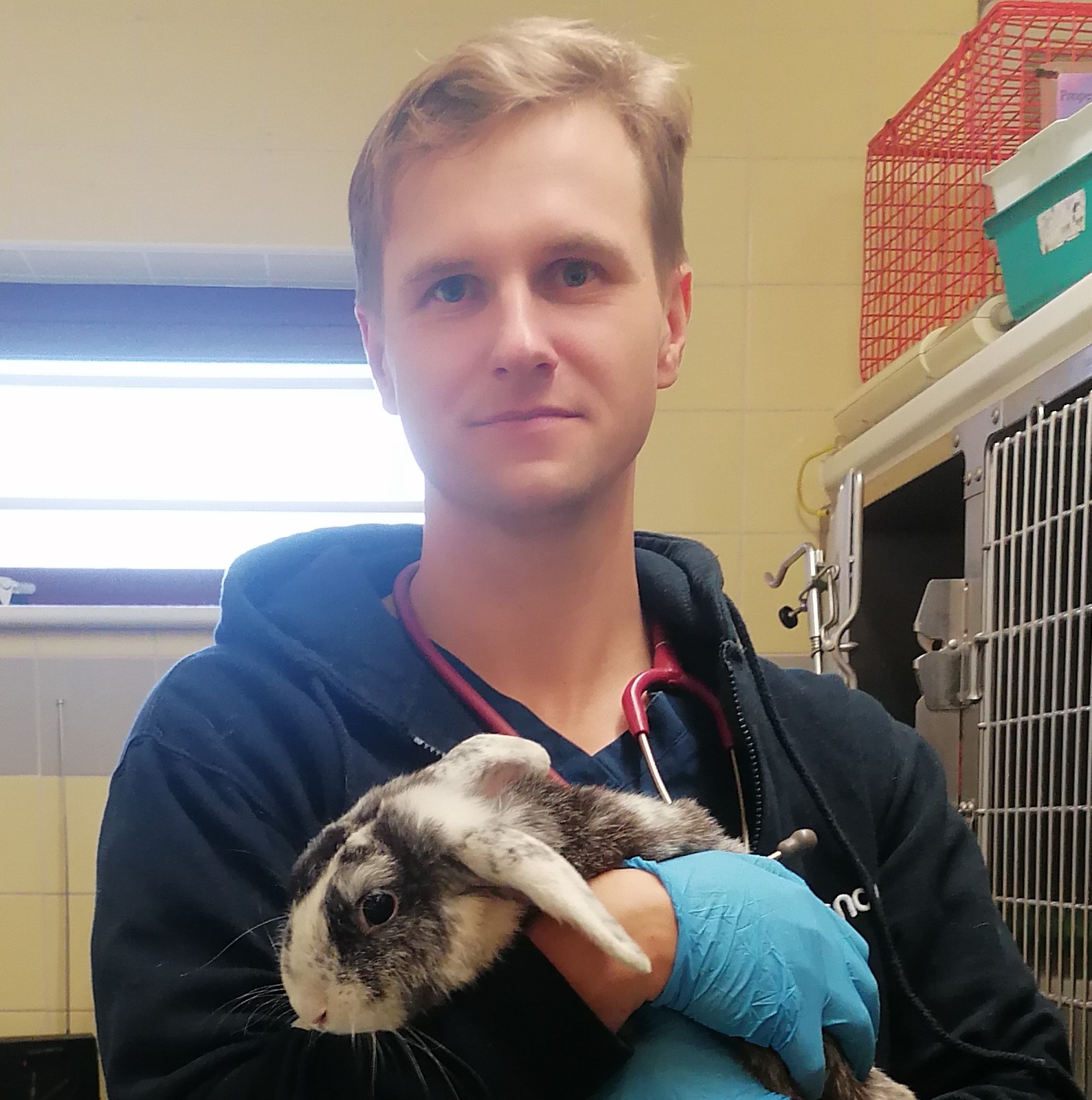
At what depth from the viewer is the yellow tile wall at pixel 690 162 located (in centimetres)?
237

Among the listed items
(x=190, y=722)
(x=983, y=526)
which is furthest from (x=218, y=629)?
(x=983, y=526)

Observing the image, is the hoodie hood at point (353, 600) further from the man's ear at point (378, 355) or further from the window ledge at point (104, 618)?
the window ledge at point (104, 618)

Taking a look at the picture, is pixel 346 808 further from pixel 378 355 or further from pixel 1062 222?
pixel 1062 222

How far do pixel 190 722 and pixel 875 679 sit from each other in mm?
1476

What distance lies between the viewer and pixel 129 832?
2.97 ft

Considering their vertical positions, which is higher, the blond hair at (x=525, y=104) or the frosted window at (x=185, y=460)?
the blond hair at (x=525, y=104)

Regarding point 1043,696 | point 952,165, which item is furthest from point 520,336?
point 952,165

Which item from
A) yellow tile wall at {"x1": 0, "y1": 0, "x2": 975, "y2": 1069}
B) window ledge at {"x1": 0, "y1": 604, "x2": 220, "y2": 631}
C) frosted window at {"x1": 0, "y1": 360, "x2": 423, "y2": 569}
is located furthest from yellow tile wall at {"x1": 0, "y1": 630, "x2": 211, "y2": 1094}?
frosted window at {"x1": 0, "y1": 360, "x2": 423, "y2": 569}

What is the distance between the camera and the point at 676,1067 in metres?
0.83

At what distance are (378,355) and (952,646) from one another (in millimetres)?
1035

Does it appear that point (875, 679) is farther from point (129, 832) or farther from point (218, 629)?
point (129, 832)

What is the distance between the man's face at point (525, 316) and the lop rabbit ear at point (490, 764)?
0.89 feet

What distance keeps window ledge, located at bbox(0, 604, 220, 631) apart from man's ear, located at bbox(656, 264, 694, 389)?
149 cm

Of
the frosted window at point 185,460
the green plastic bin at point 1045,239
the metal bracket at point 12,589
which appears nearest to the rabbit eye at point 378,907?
the green plastic bin at point 1045,239
